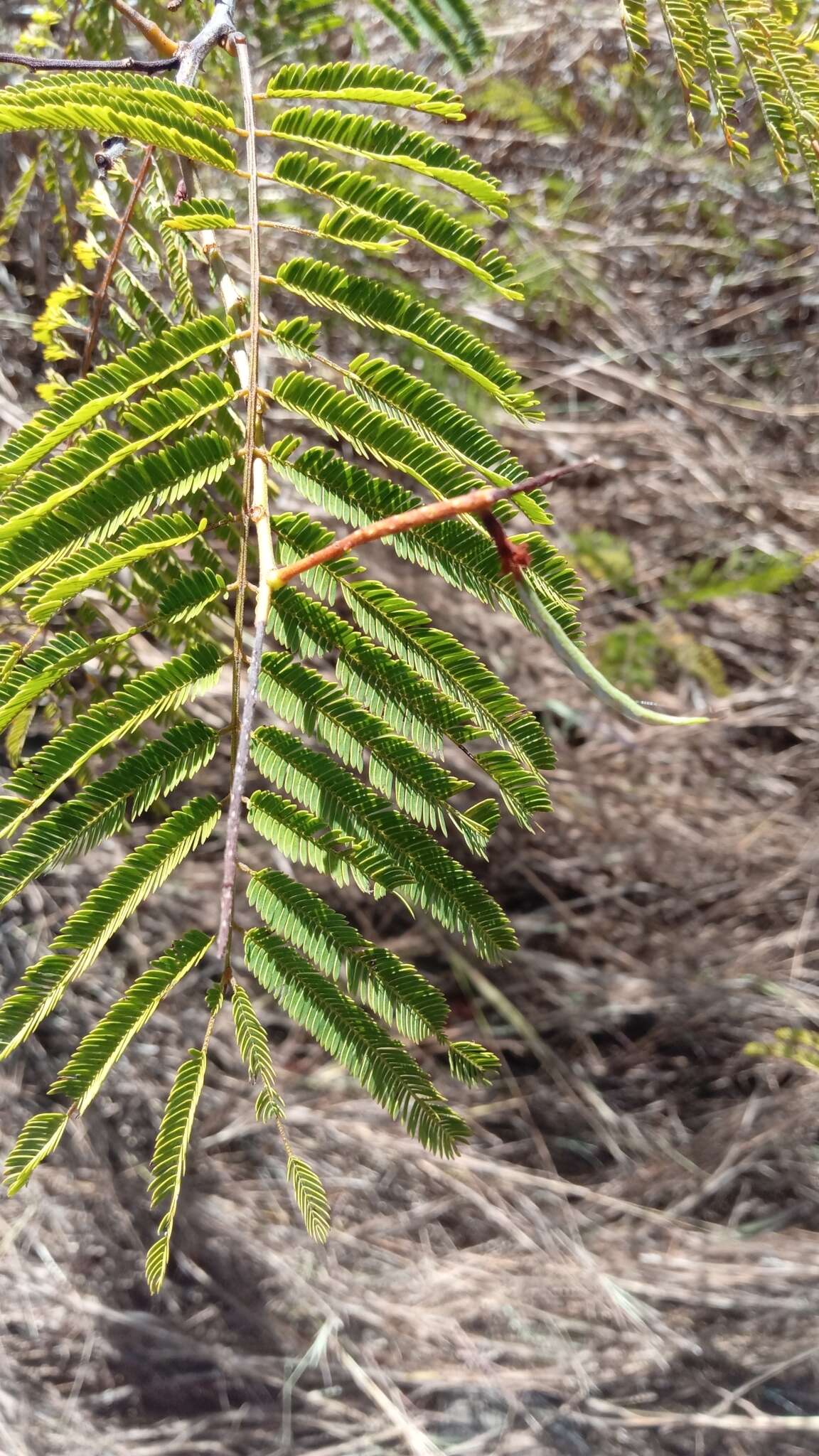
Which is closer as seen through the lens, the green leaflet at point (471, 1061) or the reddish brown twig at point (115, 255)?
the green leaflet at point (471, 1061)

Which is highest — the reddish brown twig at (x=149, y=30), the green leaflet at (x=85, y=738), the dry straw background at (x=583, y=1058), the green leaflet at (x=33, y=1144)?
the reddish brown twig at (x=149, y=30)

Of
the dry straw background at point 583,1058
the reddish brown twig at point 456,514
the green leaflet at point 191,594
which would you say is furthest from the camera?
the dry straw background at point 583,1058

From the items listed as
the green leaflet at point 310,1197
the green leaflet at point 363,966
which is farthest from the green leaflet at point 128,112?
the green leaflet at point 310,1197

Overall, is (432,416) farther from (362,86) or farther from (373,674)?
(362,86)

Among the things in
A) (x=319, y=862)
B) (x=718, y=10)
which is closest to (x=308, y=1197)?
(x=319, y=862)

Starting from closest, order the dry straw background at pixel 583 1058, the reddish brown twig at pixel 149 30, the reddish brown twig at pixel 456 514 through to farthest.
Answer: the reddish brown twig at pixel 456 514
the reddish brown twig at pixel 149 30
the dry straw background at pixel 583 1058

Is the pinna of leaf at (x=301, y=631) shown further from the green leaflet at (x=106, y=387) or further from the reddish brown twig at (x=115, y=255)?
the reddish brown twig at (x=115, y=255)

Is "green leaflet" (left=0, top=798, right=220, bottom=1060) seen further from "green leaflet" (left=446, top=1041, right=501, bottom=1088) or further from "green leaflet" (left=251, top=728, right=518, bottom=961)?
"green leaflet" (left=446, top=1041, right=501, bottom=1088)

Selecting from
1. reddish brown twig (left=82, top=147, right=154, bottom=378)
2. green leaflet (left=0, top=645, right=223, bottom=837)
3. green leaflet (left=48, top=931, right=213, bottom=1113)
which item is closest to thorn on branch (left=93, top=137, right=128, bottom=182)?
reddish brown twig (left=82, top=147, right=154, bottom=378)
